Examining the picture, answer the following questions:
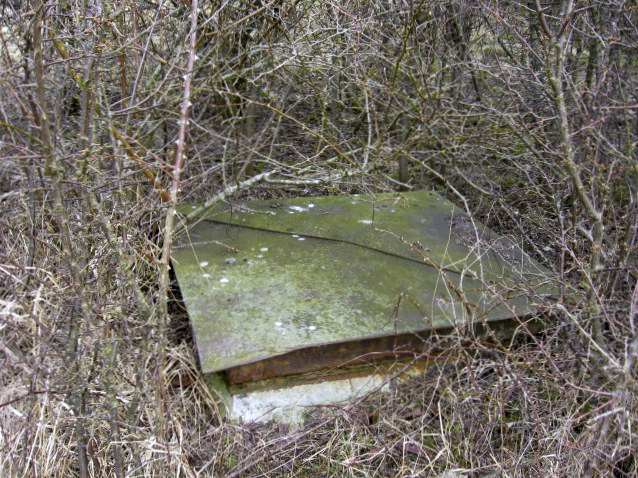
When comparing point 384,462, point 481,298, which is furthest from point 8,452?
point 481,298

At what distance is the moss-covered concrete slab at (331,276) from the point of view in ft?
8.45

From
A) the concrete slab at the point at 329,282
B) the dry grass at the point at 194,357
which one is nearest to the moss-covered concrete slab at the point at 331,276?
the concrete slab at the point at 329,282

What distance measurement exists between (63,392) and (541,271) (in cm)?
227

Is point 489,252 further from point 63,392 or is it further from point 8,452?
point 8,452

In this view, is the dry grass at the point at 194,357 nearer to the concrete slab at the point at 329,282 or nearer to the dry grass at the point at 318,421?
the dry grass at the point at 318,421

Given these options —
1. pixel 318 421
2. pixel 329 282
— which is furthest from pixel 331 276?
pixel 318 421

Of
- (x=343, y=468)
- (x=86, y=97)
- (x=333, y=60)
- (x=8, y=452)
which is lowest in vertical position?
(x=343, y=468)

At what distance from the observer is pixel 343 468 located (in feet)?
8.00

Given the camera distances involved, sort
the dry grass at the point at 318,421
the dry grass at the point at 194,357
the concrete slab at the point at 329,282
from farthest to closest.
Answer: the concrete slab at the point at 329,282 < the dry grass at the point at 318,421 < the dry grass at the point at 194,357

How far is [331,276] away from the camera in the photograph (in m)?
3.00

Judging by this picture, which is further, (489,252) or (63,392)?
(489,252)

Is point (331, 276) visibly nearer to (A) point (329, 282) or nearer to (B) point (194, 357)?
(A) point (329, 282)

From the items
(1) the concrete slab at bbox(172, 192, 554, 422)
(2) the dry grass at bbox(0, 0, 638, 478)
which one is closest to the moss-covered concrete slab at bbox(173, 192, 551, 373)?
(1) the concrete slab at bbox(172, 192, 554, 422)

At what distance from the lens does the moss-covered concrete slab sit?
2576mm
